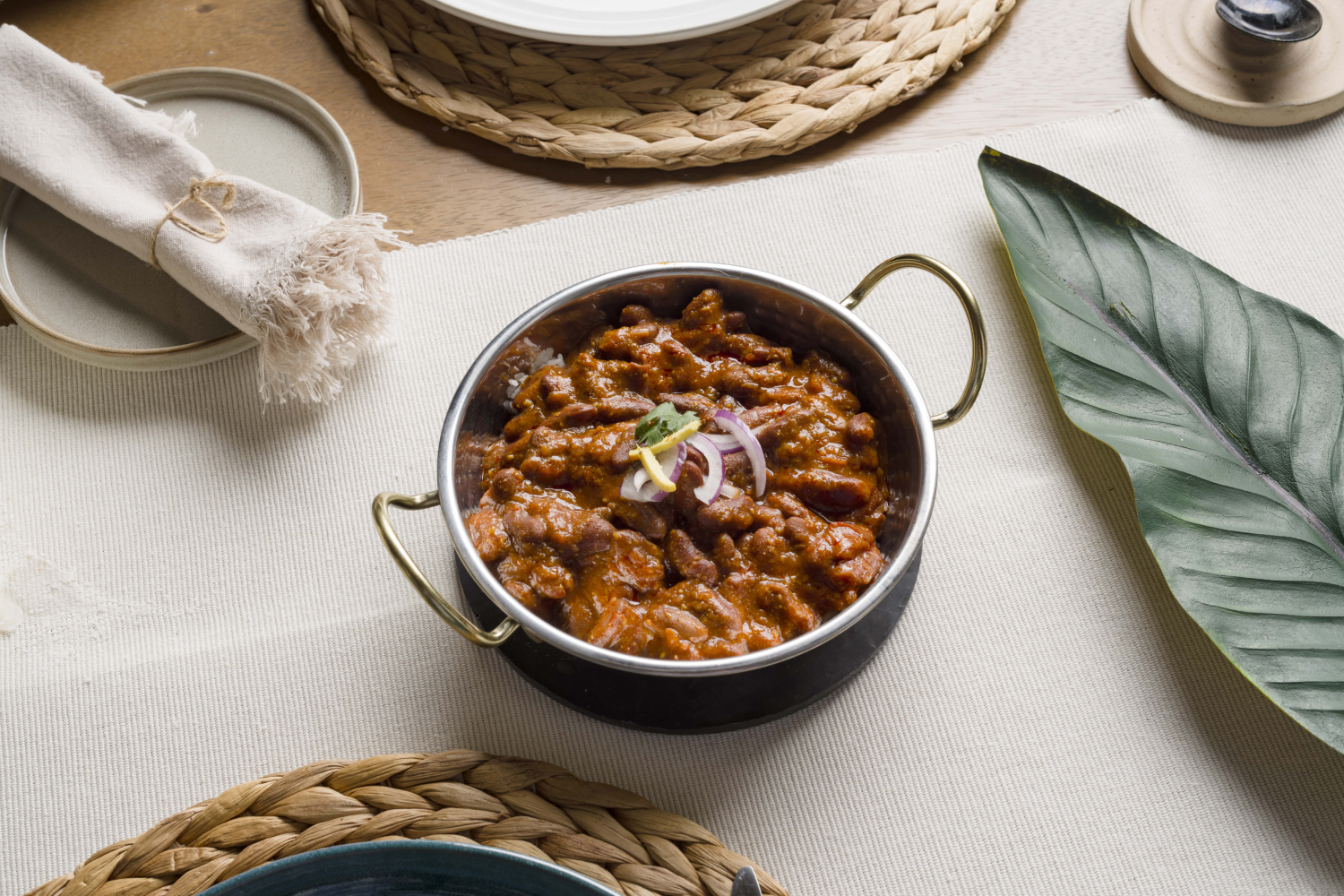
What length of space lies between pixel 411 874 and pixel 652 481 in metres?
0.57

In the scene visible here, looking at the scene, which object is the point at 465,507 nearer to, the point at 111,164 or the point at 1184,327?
the point at 111,164

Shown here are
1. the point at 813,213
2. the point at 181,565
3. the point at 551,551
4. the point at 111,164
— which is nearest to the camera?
the point at 551,551

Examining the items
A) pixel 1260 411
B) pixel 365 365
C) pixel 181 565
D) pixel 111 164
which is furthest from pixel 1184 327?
pixel 111 164

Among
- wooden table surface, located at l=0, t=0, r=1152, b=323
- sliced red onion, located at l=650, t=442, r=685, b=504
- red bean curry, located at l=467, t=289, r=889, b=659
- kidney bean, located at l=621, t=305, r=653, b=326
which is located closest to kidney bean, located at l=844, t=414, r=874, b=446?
red bean curry, located at l=467, t=289, r=889, b=659

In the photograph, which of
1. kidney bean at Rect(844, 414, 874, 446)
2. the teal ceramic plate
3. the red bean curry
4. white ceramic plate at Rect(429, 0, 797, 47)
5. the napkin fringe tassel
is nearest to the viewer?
the teal ceramic plate

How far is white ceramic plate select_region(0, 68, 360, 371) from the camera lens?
159 cm

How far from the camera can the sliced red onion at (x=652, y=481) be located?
1.24 m

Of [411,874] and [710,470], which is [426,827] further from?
[710,470]

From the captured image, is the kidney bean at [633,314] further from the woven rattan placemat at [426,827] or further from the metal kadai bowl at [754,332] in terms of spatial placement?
the woven rattan placemat at [426,827]

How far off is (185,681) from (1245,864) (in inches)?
62.3

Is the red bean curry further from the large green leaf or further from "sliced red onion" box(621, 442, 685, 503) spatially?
the large green leaf

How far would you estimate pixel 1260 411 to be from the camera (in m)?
1.46

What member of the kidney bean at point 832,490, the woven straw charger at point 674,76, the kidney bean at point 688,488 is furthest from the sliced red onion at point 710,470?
the woven straw charger at point 674,76

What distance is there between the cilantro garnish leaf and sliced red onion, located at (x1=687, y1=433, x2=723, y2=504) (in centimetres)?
3
